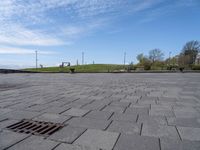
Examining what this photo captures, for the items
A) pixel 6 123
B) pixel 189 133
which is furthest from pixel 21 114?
pixel 189 133

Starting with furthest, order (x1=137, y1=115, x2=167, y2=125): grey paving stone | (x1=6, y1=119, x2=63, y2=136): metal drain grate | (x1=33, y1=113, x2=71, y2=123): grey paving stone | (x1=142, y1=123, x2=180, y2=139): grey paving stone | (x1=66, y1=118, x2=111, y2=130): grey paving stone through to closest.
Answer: (x1=33, y1=113, x2=71, y2=123): grey paving stone
(x1=137, y1=115, x2=167, y2=125): grey paving stone
(x1=66, y1=118, x2=111, y2=130): grey paving stone
(x1=6, y1=119, x2=63, y2=136): metal drain grate
(x1=142, y1=123, x2=180, y2=139): grey paving stone

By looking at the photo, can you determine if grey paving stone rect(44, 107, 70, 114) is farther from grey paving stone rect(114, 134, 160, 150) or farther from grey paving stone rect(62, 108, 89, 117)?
grey paving stone rect(114, 134, 160, 150)

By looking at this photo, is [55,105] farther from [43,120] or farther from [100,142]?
[100,142]

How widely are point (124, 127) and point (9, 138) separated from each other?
1.60 m

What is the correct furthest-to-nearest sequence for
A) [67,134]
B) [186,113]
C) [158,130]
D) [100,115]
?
[186,113] < [100,115] < [158,130] < [67,134]

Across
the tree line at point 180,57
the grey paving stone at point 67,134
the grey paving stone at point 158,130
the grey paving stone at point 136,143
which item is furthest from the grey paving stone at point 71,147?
the tree line at point 180,57

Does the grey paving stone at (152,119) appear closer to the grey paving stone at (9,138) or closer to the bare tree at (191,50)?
the grey paving stone at (9,138)

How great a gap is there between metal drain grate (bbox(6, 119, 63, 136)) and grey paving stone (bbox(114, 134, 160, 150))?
100 centimetres

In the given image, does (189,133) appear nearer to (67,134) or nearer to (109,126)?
(109,126)

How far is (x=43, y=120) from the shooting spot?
10.5 ft

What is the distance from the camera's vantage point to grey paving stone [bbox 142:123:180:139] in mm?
2555

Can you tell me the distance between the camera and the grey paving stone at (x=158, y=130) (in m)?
2.55

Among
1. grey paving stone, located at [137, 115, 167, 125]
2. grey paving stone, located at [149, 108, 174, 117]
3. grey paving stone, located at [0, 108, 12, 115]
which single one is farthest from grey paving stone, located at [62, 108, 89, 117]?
grey paving stone, located at [149, 108, 174, 117]

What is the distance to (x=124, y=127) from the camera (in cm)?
285
